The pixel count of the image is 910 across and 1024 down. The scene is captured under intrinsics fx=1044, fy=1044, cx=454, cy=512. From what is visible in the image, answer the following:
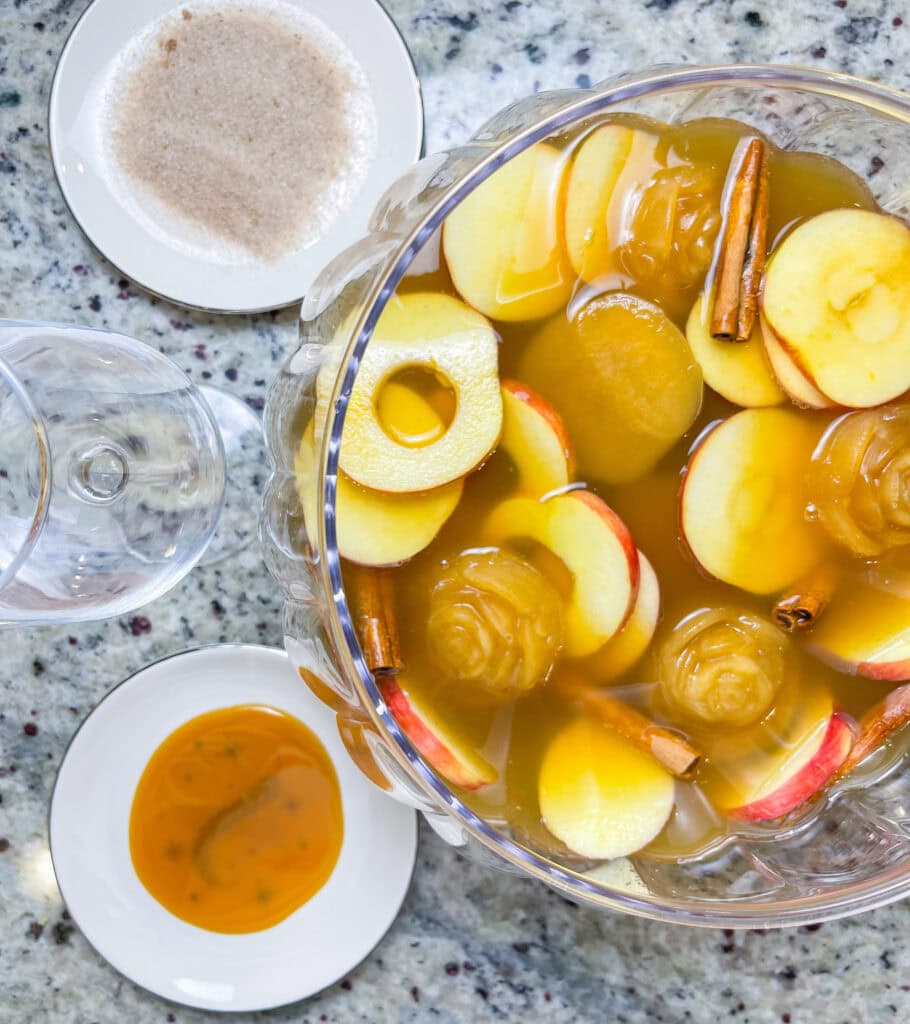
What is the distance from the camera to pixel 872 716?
2.39ft

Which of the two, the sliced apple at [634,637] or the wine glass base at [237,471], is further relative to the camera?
the wine glass base at [237,471]

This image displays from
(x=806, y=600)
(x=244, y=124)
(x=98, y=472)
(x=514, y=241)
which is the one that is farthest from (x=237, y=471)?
(x=806, y=600)

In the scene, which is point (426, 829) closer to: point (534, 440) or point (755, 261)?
point (534, 440)

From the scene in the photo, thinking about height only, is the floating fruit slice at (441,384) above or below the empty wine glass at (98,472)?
above

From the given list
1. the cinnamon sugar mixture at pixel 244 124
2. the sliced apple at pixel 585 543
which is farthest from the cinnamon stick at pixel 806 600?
the cinnamon sugar mixture at pixel 244 124

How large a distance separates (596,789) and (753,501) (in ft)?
0.73

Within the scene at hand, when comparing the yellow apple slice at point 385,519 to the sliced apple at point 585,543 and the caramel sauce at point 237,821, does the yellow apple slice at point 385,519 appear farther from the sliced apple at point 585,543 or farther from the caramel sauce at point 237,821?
the caramel sauce at point 237,821

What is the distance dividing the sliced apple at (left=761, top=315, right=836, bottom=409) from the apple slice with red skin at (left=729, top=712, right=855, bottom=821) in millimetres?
219

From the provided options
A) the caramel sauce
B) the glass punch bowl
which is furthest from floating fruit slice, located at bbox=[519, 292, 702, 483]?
the caramel sauce

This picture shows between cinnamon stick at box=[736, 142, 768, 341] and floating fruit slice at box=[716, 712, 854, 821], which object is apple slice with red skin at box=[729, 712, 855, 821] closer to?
floating fruit slice at box=[716, 712, 854, 821]

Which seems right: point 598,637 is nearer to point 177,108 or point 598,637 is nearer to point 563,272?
point 563,272

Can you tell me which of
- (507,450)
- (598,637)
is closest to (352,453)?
(507,450)

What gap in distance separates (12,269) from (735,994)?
0.96 metres

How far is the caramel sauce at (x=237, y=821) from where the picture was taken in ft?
3.20
